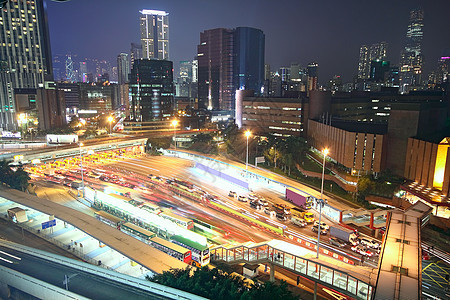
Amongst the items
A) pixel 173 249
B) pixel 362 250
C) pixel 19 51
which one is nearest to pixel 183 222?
pixel 173 249

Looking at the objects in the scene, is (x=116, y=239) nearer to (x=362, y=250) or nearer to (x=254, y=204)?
(x=254, y=204)

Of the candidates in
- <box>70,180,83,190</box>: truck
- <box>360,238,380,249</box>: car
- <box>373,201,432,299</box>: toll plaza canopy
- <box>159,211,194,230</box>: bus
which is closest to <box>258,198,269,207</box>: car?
<box>159,211,194,230</box>: bus

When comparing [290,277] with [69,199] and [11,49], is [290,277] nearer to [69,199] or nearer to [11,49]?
[69,199]

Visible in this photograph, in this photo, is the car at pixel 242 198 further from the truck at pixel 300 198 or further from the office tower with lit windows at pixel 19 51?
the office tower with lit windows at pixel 19 51

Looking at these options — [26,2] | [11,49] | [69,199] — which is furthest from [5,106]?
[69,199]

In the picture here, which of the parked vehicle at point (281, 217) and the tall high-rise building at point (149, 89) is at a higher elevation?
the tall high-rise building at point (149, 89)

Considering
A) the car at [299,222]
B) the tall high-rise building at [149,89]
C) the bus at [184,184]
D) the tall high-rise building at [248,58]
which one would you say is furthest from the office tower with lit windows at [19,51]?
the car at [299,222]

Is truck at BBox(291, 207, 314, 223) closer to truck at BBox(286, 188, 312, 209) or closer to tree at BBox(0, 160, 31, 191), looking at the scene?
truck at BBox(286, 188, 312, 209)
